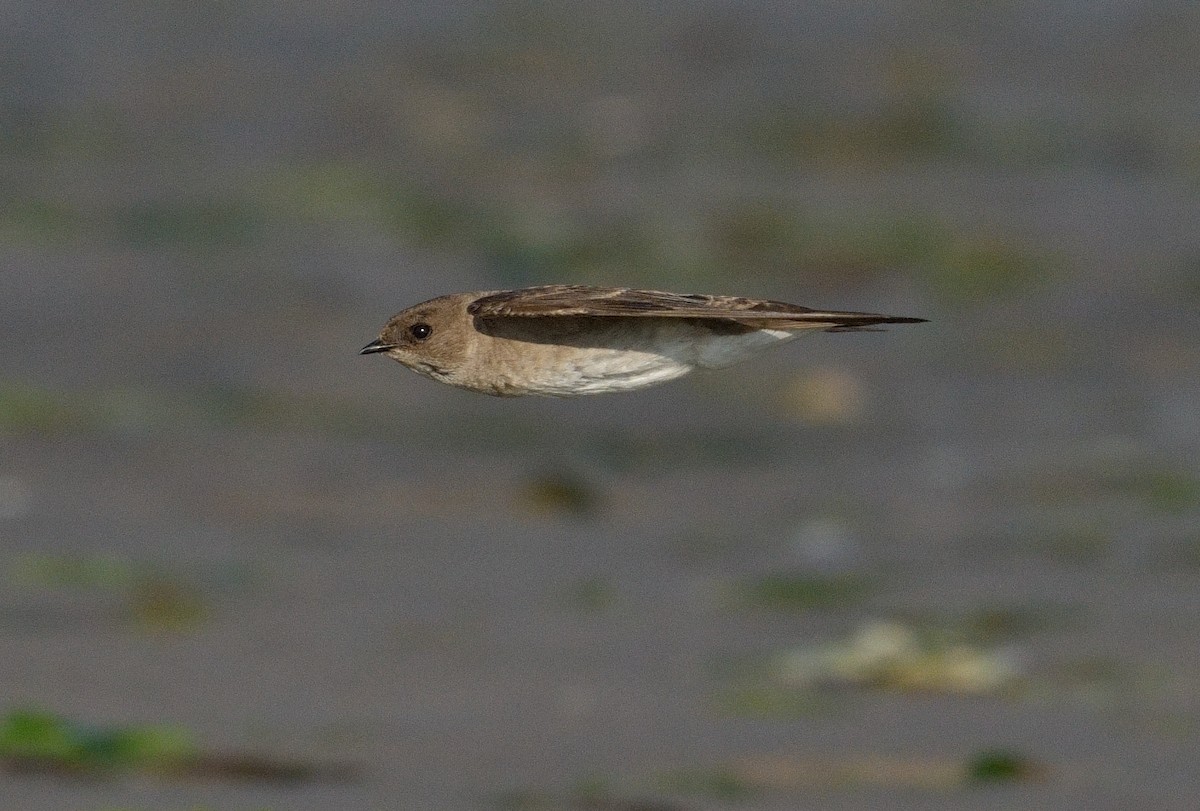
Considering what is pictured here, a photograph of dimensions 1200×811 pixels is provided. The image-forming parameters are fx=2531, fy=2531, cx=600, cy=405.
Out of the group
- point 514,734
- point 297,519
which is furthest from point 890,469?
point 514,734

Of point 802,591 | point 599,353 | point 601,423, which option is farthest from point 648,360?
point 601,423

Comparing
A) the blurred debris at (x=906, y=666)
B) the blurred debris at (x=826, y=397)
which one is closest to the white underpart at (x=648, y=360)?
the blurred debris at (x=906, y=666)

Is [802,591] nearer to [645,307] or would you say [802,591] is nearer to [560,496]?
[560,496]

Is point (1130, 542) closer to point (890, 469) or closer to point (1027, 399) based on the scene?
point (890, 469)

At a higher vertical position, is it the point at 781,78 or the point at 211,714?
the point at 781,78

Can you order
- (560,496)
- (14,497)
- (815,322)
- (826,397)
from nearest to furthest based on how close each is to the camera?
(815,322) → (14,497) → (560,496) → (826,397)

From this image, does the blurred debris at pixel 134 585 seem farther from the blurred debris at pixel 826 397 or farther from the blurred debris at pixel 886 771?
the blurred debris at pixel 826 397

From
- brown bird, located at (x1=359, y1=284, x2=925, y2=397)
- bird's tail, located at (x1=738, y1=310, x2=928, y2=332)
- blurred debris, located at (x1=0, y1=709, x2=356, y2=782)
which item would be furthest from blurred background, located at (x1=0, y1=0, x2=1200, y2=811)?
bird's tail, located at (x1=738, y1=310, x2=928, y2=332)
